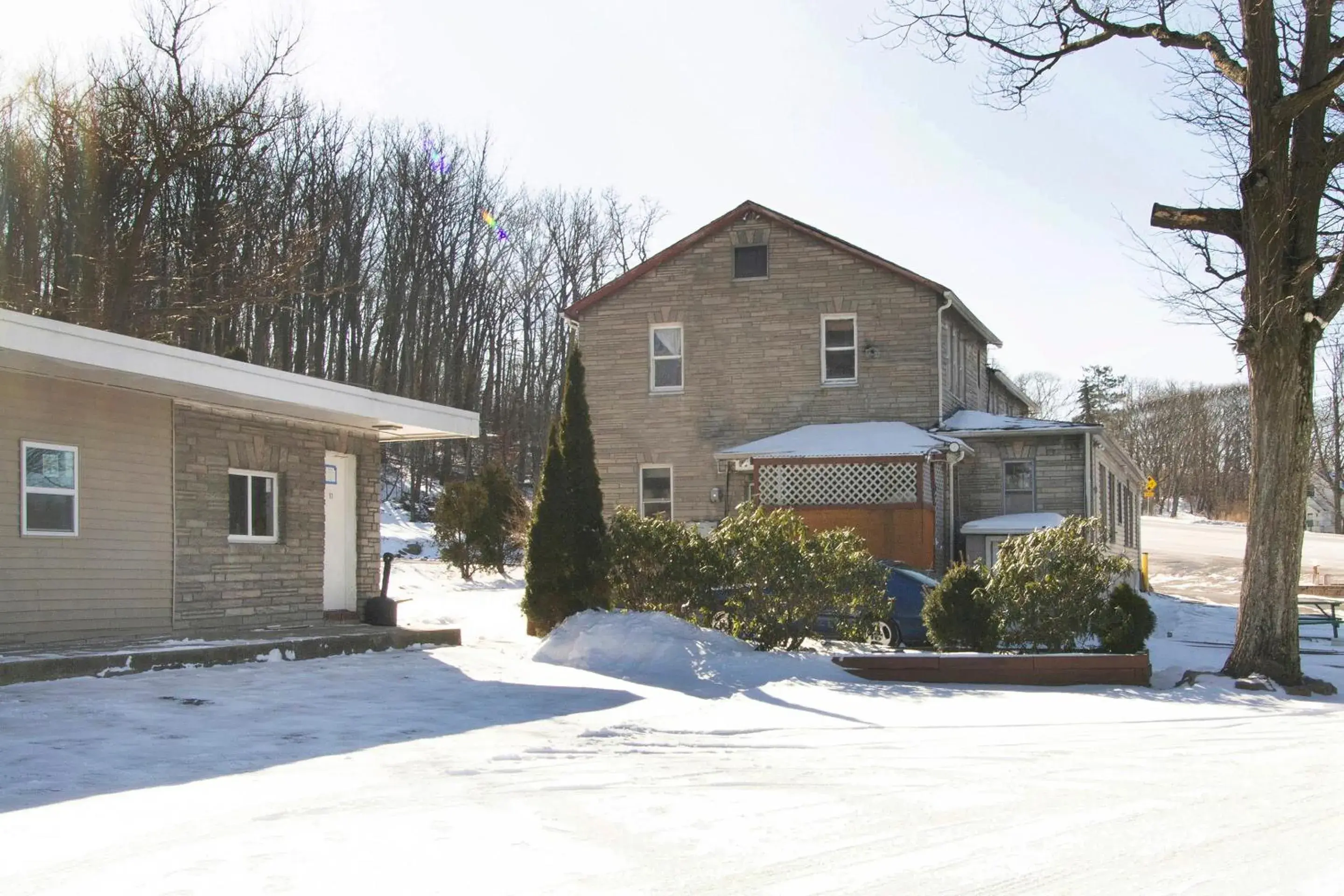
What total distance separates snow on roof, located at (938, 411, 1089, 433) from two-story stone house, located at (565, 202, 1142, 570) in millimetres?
63

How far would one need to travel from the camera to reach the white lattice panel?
72.9 ft

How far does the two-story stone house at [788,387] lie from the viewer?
24.3 metres

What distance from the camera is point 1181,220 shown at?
14203 mm

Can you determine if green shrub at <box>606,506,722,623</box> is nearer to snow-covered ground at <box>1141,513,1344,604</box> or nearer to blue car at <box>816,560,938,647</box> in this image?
blue car at <box>816,560,938,647</box>

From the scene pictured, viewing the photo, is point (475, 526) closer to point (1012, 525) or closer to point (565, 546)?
point (1012, 525)

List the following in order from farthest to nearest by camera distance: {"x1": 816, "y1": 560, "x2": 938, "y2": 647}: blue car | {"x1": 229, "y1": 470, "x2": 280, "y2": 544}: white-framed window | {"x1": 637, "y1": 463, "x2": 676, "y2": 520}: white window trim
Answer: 1. {"x1": 637, "y1": 463, "x2": 676, "y2": 520}: white window trim
2. {"x1": 816, "y1": 560, "x2": 938, "y2": 647}: blue car
3. {"x1": 229, "y1": 470, "x2": 280, "y2": 544}: white-framed window

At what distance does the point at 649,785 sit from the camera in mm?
7434

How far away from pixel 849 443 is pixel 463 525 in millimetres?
9345

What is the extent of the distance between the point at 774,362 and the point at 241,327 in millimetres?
22364

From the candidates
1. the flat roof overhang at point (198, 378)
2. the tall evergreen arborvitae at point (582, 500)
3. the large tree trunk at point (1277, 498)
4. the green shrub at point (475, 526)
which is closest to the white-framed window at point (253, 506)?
the flat roof overhang at point (198, 378)

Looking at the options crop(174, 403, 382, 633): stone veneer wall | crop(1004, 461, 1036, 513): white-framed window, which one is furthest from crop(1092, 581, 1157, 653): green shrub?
crop(1004, 461, 1036, 513): white-framed window

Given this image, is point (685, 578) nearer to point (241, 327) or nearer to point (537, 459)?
point (241, 327)

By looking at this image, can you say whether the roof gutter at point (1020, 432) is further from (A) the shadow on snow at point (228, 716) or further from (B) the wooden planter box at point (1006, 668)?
(A) the shadow on snow at point (228, 716)

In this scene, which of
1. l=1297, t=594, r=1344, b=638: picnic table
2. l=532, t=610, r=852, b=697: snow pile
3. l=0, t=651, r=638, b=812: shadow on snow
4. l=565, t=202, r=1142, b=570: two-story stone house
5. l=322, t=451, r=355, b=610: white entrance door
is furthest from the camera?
l=565, t=202, r=1142, b=570: two-story stone house
